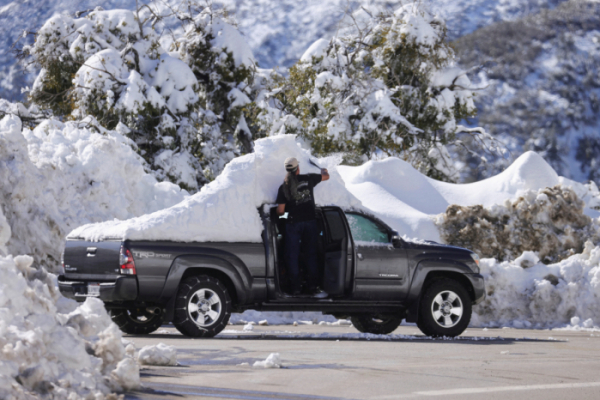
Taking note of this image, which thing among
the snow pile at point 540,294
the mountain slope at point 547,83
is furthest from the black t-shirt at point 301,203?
the mountain slope at point 547,83

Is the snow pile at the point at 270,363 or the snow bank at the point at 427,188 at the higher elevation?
the snow bank at the point at 427,188

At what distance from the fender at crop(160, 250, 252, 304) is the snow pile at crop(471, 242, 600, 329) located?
5.75 meters

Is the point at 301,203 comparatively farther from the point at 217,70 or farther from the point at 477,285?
the point at 217,70

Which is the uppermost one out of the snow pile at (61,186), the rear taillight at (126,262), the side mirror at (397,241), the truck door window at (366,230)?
the snow pile at (61,186)

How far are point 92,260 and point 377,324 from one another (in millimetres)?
4299

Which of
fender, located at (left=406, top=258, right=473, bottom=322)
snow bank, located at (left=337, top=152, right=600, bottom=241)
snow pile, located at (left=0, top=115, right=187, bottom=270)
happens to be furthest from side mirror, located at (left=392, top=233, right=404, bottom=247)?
snow bank, located at (left=337, top=152, right=600, bottom=241)

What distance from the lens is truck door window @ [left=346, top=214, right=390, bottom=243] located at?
434 inches

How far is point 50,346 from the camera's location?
5.13 meters

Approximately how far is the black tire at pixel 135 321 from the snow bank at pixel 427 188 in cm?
841

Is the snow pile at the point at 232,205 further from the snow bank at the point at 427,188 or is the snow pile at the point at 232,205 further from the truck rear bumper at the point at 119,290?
the snow bank at the point at 427,188

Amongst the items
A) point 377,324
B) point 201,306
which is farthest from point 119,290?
point 377,324

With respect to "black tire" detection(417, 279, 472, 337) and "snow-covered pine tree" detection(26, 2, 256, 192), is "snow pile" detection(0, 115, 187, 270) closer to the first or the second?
"black tire" detection(417, 279, 472, 337)

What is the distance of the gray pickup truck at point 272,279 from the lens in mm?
9586

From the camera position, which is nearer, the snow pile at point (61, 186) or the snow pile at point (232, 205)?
the snow pile at point (232, 205)
